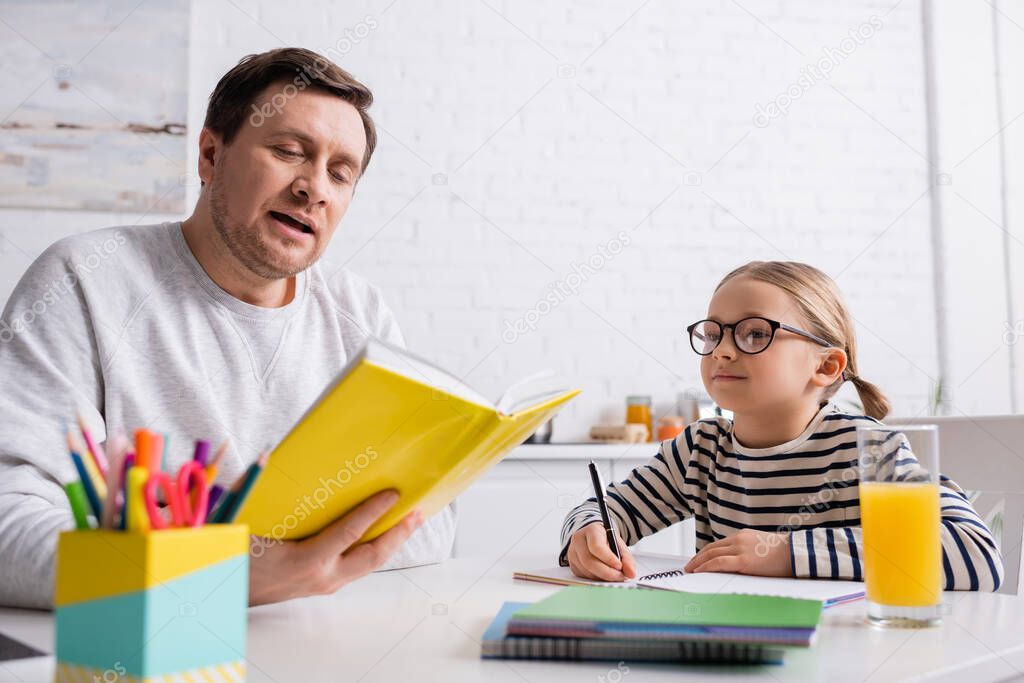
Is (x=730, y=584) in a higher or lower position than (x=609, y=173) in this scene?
lower

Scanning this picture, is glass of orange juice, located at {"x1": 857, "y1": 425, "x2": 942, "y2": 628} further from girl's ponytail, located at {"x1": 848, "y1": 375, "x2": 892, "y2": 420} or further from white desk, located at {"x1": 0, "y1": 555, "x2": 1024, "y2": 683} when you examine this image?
girl's ponytail, located at {"x1": 848, "y1": 375, "x2": 892, "y2": 420}

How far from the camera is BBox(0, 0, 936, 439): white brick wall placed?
3.22m

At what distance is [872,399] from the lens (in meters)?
1.48

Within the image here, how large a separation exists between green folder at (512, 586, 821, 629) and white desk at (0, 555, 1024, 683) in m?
0.03

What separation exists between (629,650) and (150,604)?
35 cm

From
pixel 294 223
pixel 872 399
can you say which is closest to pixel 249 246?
pixel 294 223

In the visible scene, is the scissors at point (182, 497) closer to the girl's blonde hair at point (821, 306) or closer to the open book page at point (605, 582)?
the open book page at point (605, 582)

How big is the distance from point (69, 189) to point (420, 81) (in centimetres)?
125

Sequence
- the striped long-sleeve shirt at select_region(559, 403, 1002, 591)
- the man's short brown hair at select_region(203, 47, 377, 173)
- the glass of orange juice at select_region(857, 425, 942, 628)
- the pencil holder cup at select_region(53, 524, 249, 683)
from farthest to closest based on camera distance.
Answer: the man's short brown hair at select_region(203, 47, 377, 173)
the striped long-sleeve shirt at select_region(559, 403, 1002, 591)
the glass of orange juice at select_region(857, 425, 942, 628)
the pencil holder cup at select_region(53, 524, 249, 683)

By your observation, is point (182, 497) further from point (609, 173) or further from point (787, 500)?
point (609, 173)

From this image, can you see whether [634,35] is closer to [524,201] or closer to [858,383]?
[524,201]

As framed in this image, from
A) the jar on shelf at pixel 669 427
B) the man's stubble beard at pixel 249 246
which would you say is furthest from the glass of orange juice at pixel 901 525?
the jar on shelf at pixel 669 427

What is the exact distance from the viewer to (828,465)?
133 cm

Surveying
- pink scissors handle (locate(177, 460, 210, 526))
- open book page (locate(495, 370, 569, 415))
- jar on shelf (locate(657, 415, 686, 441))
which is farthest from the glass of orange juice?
jar on shelf (locate(657, 415, 686, 441))
